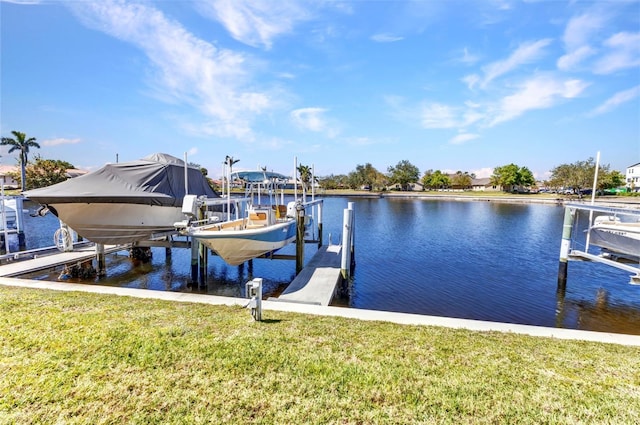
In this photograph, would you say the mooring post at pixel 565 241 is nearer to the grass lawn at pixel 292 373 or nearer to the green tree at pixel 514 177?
the grass lawn at pixel 292 373

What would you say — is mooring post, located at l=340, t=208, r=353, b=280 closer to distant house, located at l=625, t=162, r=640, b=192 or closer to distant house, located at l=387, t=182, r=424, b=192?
distant house, located at l=387, t=182, r=424, b=192

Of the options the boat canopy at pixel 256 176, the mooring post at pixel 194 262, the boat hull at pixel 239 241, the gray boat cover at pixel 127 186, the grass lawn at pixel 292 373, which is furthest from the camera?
the boat canopy at pixel 256 176

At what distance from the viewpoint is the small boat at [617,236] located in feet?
36.2

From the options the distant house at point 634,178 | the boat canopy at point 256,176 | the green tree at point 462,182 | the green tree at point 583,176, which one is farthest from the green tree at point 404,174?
the boat canopy at point 256,176

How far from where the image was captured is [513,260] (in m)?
17.7

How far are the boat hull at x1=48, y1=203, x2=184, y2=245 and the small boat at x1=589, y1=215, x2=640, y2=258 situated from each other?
1603cm

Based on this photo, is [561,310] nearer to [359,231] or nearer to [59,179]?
[359,231]

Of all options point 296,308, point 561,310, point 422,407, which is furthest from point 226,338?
point 561,310

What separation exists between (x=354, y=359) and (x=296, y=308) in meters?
2.73

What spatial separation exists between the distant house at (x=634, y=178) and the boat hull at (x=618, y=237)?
9792 centimetres

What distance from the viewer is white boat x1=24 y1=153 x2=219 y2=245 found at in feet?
34.4

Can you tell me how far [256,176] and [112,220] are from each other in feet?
17.1

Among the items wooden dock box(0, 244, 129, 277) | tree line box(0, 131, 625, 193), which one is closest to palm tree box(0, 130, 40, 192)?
tree line box(0, 131, 625, 193)

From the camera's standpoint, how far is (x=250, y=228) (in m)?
11.6
